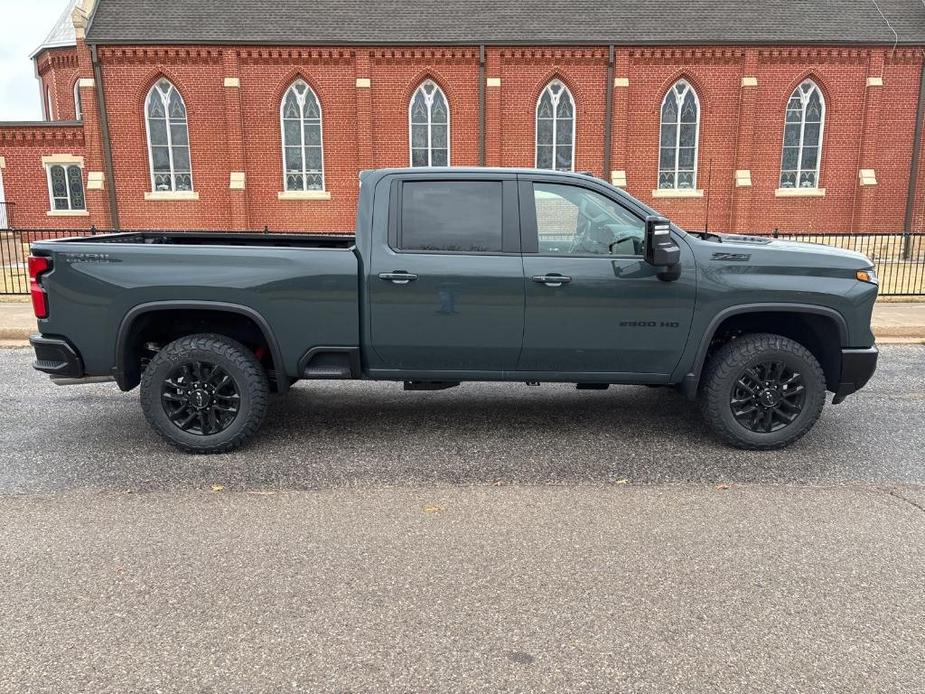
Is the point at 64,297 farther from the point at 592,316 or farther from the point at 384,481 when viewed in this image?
the point at 592,316

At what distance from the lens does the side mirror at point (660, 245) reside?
4379 mm

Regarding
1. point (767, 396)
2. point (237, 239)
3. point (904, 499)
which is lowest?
point (904, 499)

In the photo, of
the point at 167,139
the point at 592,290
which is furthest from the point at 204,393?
the point at 167,139

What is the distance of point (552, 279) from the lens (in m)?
4.66

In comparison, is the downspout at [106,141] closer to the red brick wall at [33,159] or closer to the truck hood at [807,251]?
the red brick wall at [33,159]

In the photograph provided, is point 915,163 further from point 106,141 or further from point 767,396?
point 106,141

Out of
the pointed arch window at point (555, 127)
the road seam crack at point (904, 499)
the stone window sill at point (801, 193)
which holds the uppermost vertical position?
the pointed arch window at point (555, 127)

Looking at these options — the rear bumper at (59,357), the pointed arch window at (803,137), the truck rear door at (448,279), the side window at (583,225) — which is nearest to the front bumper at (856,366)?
the side window at (583,225)

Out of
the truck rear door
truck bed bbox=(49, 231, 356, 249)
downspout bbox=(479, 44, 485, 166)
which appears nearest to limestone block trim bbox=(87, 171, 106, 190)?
downspout bbox=(479, 44, 485, 166)

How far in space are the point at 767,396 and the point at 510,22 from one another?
20.8 meters

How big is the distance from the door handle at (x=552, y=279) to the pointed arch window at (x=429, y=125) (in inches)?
719

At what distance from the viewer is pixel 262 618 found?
2.84 metres

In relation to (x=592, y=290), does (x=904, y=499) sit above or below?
below

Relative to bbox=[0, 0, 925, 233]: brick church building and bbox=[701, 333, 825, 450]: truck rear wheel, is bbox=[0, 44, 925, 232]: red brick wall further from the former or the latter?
bbox=[701, 333, 825, 450]: truck rear wheel
